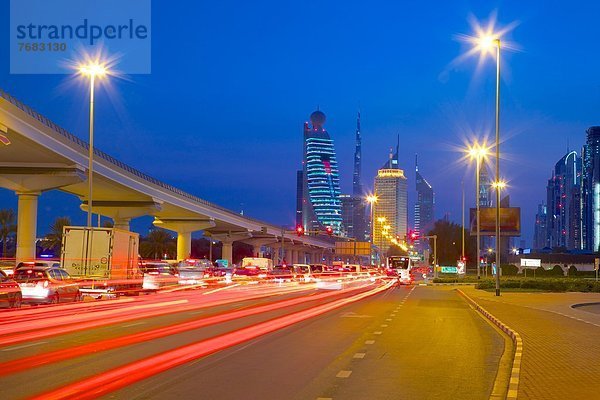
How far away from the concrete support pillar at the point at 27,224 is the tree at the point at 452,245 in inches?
3396

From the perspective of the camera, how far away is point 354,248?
12450 cm

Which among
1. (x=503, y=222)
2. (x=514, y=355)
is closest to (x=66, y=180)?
(x=503, y=222)

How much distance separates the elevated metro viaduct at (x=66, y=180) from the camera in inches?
1875

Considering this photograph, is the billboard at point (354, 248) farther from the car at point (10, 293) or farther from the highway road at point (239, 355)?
the car at point (10, 293)

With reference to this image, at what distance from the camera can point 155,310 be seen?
28.4 meters

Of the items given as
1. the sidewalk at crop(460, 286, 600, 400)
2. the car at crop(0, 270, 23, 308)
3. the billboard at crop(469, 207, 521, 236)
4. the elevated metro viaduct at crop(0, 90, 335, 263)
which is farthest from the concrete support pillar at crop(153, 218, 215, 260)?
the sidewalk at crop(460, 286, 600, 400)

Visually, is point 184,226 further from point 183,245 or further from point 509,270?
point 509,270

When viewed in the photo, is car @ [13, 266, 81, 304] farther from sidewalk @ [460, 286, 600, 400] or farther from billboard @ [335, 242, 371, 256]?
billboard @ [335, 242, 371, 256]

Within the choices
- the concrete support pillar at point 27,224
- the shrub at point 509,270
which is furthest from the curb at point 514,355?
the shrub at point 509,270

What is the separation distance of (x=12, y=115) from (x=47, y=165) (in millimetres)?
13883

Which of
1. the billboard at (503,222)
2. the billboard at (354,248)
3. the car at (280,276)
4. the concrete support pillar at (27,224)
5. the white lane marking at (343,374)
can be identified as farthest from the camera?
the billboard at (354,248)

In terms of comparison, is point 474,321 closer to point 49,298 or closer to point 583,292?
point 49,298

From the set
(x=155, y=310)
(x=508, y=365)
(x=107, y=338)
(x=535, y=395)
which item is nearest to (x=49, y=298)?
(x=155, y=310)

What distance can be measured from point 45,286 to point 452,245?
113 meters
